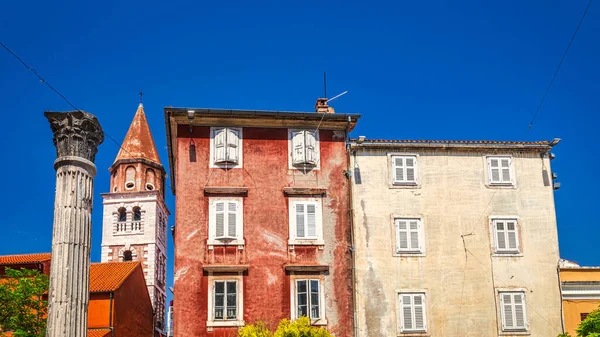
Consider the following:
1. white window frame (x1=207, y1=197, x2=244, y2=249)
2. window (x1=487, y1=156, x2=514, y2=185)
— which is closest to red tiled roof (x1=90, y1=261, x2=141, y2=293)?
white window frame (x1=207, y1=197, x2=244, y2=249)

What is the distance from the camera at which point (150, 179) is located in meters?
75.9

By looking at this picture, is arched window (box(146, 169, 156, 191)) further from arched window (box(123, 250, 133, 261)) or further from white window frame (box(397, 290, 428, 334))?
white window frame (box(397, 290, 428, 334))

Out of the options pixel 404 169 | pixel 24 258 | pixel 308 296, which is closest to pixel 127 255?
pixel 24 258

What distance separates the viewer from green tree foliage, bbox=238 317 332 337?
101 ft

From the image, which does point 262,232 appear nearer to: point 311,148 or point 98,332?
point 311,148

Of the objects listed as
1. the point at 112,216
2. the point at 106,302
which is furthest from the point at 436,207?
the point at 112,216

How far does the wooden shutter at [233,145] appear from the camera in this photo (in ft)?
113

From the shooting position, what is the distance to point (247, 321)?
32469 mm

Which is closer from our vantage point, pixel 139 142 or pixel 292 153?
pixel 292 153

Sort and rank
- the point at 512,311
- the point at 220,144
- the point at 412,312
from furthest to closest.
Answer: the point at 220,144 < the point at 512,311 < the point at 412,312

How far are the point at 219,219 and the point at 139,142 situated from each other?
4553 cm

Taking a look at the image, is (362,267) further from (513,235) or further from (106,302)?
(106,302)

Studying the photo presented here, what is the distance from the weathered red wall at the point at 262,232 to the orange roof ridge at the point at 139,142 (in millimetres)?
42580

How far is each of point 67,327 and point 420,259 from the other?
18.1 metres
